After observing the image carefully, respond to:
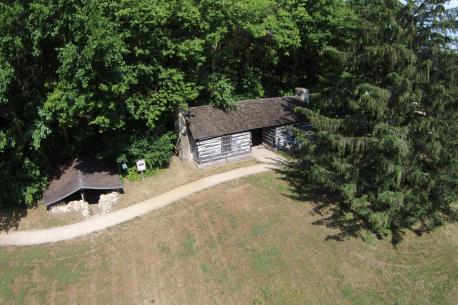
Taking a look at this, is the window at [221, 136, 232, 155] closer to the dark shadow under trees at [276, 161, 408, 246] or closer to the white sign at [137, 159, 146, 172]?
the dark shadow under trees at [276, 161, 408, 246]

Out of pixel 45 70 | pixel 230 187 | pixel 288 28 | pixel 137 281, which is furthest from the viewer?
pixel 288 28

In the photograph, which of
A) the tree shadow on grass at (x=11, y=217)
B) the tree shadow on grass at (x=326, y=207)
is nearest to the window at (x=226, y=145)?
the tree shadow on grass at (x=326, y=207)

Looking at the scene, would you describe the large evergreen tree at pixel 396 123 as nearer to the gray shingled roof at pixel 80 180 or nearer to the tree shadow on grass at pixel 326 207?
the tree shadow on grass at pixel 326 207

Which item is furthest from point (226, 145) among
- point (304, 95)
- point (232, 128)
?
point (304, 95)

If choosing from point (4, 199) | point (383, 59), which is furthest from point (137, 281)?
point (383, 59)

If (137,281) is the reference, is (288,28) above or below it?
above

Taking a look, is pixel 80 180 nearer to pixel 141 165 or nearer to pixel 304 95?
pixel 141 165

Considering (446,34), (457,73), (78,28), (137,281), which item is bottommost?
(137,281)

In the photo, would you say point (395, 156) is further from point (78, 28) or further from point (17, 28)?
point (17, 28)
